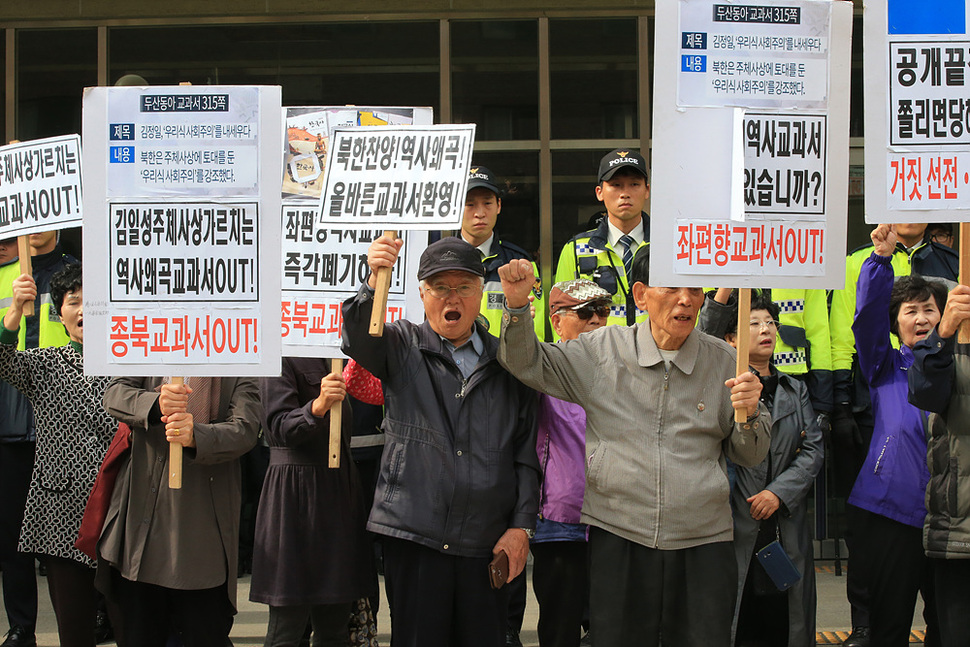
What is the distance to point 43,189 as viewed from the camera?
5445mm

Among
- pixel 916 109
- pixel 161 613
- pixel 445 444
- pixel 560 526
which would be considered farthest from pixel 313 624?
pixel 916 109

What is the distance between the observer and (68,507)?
5301mm

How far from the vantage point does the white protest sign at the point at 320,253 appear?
4.99 meters

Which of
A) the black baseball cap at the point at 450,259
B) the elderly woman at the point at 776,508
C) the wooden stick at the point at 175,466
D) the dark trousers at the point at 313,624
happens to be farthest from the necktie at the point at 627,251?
the wooden stick at the point at 175,466

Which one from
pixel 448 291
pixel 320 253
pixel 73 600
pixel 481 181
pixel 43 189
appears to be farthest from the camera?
pixel 481 181

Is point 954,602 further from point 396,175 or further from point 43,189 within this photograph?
point 43,189

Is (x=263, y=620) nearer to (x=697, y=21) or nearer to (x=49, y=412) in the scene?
(x=49, y=412)

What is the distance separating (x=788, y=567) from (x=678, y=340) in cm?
142

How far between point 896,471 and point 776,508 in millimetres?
601

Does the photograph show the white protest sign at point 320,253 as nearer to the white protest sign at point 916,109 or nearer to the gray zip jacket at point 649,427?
the gray zip jacket at point 649,427

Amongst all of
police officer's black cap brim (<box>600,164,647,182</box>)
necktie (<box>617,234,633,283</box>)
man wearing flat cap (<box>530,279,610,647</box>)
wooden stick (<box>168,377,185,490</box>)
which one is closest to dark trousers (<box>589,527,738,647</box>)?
man wearing flat cap (<box>530,279,610,647</box>)

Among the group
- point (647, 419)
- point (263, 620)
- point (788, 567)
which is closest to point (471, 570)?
point (647, 419)

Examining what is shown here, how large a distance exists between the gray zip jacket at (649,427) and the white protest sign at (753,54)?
0.97 metres

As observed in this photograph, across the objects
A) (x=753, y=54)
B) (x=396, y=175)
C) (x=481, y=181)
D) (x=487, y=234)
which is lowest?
(x=487, y=234)
